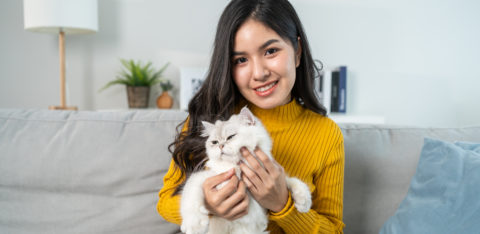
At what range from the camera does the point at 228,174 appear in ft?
2.42

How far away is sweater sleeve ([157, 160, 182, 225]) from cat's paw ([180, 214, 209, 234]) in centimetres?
28

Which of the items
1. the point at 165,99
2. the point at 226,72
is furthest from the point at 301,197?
the point at 165,99

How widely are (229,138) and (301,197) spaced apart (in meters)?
0.23

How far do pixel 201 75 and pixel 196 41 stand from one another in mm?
419

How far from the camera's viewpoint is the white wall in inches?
114

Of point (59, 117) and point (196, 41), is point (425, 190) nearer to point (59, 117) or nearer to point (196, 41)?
point (59, 117)

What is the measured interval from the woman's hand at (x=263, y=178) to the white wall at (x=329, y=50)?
7.64 feet

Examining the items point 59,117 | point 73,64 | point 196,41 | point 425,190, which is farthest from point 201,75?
point 425,190

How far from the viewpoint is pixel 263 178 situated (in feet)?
2.49

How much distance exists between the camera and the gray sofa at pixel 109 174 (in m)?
1.25

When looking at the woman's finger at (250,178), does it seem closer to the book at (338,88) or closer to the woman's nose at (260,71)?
the woman's nose at (260,71)

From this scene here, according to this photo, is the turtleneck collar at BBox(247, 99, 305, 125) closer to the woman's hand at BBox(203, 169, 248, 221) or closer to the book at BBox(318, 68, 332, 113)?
the woman's hand at BBox(203, 169, 248, 221)

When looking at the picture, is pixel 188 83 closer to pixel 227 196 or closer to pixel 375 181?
pixel 375 181

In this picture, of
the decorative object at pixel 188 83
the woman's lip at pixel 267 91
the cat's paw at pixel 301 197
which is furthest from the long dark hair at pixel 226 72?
the decorative object at pixel 188 83
